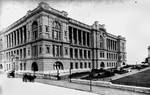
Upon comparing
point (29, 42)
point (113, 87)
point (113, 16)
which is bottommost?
point (113, 87)

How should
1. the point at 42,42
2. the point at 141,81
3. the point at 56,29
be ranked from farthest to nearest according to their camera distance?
the point at 56,29 < the point at 42,42 < the point at 141,81

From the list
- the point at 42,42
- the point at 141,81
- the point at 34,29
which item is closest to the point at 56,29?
the point at 42,42

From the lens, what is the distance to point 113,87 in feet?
23.5

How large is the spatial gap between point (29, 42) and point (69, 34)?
4.01 m

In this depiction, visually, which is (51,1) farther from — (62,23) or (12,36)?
(62,23)

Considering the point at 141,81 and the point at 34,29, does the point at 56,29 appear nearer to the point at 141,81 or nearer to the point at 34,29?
the point at 34,29

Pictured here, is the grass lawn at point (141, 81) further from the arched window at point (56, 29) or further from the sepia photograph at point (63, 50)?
the arched window at point (56, 29)

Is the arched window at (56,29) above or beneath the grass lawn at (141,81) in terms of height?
above

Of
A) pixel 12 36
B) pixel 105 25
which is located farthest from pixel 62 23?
pixel 105 25

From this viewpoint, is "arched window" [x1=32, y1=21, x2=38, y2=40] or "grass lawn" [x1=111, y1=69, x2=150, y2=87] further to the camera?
"arched window" [x1=32, y1=21, x2=38, y2=40]

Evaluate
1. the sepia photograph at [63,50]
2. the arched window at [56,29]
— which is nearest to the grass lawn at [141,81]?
the sepia photograph at [63,50]

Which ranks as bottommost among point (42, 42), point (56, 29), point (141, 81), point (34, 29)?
point (141, 81)

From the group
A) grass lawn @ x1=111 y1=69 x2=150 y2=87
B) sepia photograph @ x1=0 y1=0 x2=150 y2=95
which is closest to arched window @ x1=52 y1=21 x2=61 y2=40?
sepia photograph @ x1=0 y1=0 x2=150 y2=95

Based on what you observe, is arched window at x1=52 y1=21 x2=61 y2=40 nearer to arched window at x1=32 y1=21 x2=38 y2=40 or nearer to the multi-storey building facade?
the multi-storey building facade
